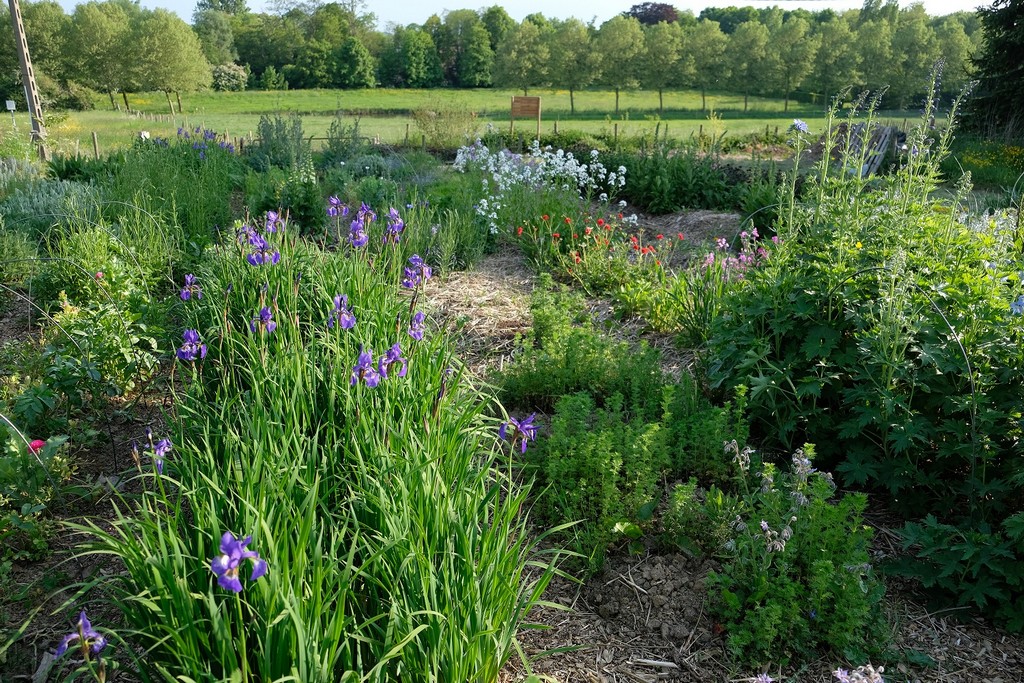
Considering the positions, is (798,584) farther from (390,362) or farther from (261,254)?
(261,254)

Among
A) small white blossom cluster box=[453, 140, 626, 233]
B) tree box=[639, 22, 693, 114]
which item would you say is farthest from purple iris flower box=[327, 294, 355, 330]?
tree box=[639, 22, 693, 114]

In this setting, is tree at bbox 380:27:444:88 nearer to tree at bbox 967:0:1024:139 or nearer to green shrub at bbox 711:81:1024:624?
tree at bbox 967:0:1024:139

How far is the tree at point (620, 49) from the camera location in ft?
115

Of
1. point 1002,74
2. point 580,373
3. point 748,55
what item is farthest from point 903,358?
point 748,55

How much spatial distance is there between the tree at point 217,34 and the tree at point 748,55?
153 ft

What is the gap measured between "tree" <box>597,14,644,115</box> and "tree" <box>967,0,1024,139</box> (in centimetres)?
1978

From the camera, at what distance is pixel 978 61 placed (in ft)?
57.6

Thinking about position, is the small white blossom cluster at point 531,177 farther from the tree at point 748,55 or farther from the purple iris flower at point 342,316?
the tree at point 748,55

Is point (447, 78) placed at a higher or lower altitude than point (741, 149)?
higher

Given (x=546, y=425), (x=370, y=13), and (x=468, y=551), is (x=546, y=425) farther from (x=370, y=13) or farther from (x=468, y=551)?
(x=370, y=13)

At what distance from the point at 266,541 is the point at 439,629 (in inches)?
19.3

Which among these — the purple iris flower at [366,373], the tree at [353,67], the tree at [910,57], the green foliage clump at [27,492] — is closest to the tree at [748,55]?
the tree at [910,57]

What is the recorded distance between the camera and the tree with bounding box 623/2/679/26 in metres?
77.5

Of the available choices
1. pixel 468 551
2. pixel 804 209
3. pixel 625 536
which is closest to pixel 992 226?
pixel 804 209
